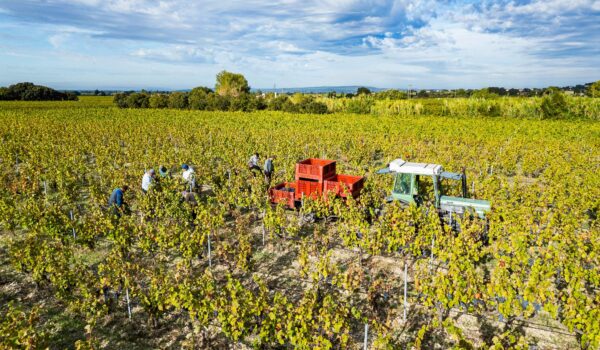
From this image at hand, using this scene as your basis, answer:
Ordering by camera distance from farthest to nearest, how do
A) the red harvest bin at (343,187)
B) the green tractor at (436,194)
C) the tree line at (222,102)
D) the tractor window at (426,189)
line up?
the tree line at (222,102) → the red harvest bin at (343,187) → the tractor window at (426,189) → the green tractor at (436,194)

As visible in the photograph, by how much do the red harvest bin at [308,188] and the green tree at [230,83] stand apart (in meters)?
62.8

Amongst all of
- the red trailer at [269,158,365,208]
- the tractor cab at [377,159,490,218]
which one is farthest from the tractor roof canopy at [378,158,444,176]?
the red trailer at [269,158,365,208]

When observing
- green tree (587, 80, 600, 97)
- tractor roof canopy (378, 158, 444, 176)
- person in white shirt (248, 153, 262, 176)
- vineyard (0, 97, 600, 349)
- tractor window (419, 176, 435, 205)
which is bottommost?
vineyard (0, 97, 600, 349)

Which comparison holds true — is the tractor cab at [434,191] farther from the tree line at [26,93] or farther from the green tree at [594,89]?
the tree line at [26,93]

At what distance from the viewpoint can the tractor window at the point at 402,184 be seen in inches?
378

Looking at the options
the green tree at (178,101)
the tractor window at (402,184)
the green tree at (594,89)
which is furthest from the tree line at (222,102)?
the green tree at (594,89)

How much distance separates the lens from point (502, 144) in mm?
21859

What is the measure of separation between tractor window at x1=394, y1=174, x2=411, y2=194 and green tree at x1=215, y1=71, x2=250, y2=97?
64.9m

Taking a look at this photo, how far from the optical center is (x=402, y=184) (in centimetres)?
965

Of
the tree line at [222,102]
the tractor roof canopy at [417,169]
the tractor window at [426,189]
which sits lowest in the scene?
the tractor window at [426,189]

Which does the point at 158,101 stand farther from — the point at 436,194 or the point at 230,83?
the point at 436,194

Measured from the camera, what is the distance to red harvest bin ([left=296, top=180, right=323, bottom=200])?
11.0 metres

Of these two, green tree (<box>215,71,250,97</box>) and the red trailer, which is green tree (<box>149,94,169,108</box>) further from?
the red trailer

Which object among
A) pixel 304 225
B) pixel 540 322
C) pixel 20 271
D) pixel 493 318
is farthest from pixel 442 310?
pixel 20 271
